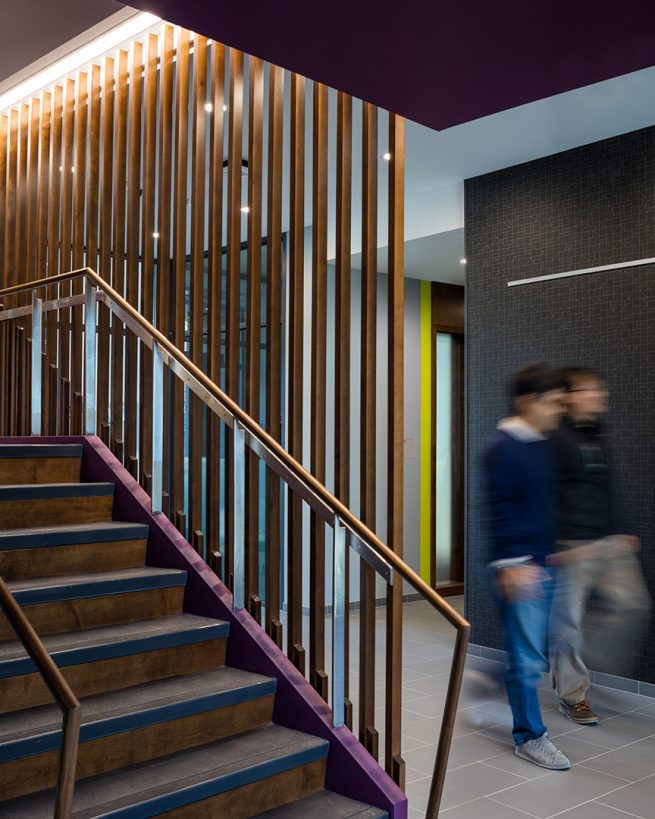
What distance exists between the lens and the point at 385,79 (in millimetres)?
3652

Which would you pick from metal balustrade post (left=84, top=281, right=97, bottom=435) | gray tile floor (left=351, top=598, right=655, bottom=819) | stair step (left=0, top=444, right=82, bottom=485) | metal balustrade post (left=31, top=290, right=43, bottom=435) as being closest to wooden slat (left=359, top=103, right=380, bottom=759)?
gray tile floor (left=351, top=598, right=655, bottom=819)

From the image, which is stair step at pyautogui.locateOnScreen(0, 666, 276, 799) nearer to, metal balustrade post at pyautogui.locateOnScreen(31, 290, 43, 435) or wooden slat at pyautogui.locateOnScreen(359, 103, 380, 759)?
wooden slat at pyautogui.locateOnScreen(359, 103, 380, 759)

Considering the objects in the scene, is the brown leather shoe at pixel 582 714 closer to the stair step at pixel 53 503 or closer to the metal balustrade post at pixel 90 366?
the stair step at pixel 53 503

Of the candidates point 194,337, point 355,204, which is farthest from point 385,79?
point 355,204

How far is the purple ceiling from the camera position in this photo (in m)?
3.02

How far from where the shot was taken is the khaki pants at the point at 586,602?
4.07 meters

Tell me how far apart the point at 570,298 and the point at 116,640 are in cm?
402

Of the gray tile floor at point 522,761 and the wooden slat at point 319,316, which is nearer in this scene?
the gray tile floor at point 522,761

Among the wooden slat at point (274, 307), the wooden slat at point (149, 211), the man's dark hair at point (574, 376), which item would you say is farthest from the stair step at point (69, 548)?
the man's dark hair at point (574, 376)

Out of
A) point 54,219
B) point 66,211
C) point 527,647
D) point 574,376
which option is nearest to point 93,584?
point 527,647

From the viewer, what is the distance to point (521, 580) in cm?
387

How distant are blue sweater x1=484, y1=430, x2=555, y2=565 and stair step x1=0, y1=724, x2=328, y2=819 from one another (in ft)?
4.08

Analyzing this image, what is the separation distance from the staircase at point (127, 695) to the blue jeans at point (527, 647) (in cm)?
104

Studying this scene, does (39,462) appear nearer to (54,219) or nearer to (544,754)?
(54,219)
